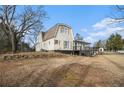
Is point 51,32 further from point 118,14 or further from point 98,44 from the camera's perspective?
point 118,14

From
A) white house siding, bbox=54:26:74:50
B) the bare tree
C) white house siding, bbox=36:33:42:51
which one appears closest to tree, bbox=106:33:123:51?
the bare tree

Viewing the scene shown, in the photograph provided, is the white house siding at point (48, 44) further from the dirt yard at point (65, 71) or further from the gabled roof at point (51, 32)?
the dirt yard at point (65, 71)

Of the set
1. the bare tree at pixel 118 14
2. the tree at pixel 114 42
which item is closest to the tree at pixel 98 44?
the tree at pixel 114 42

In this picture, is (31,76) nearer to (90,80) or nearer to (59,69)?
(59,69)

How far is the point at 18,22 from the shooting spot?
424 cm

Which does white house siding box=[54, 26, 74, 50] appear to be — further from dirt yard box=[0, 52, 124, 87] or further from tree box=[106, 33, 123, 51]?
tree box=[106, 33, 123, 51]

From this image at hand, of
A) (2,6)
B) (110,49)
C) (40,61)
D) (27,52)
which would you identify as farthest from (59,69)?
(2,6)

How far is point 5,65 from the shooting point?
3.96 metres

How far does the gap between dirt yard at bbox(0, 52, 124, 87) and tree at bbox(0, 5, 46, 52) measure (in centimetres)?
49

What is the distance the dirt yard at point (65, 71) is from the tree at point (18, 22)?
0.49m

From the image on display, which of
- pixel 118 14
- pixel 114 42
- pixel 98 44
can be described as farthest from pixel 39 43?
pixel 118 14

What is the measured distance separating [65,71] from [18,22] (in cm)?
126
